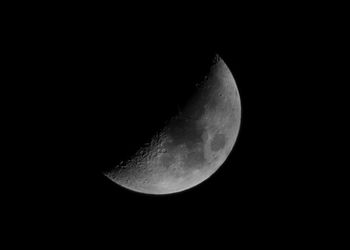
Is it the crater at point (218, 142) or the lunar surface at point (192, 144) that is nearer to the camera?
the lunar surface at point (192, 144)

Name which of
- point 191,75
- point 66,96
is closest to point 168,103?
point 191,75

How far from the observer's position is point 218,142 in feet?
11.8

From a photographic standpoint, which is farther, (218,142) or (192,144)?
(218,142)

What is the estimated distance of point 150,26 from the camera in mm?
3043

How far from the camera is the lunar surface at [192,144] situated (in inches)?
131

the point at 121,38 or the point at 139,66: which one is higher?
the point at 121,38

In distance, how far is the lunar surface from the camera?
10.9ft

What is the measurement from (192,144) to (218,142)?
1.22 ft

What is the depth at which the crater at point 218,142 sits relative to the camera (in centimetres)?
353

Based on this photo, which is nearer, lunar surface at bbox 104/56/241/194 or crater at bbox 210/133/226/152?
lunar surface at bbox 104/56/241/194

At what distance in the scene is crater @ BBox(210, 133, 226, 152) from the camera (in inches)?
139

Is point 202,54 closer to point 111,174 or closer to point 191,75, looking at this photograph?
point 191,75

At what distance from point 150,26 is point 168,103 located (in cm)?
74

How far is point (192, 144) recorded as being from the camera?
11.0 ft
